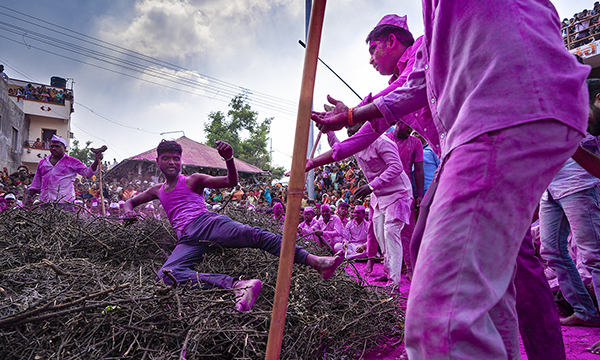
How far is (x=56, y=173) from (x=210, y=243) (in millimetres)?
4242

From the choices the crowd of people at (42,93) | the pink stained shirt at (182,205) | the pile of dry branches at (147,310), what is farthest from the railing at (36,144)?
the pink stained shirt at (182,205)

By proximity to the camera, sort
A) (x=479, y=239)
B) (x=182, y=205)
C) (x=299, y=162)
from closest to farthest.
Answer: (x=479, y=239), (x=299, y=162), (x=182, y=205)

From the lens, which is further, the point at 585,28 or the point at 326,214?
the point at 585,28

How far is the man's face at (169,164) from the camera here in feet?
11.8

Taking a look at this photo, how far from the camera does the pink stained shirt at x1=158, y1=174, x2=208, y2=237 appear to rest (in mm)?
3330

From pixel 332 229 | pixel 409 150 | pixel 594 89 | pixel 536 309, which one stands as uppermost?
pixel 594 89

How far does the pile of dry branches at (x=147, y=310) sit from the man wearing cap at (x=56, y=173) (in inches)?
78.3

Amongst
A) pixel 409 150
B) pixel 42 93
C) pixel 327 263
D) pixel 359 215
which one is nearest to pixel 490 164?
pixel 327 263

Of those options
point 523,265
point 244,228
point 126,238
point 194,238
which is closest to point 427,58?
point 523,265

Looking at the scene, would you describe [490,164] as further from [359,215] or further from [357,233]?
[357,233]

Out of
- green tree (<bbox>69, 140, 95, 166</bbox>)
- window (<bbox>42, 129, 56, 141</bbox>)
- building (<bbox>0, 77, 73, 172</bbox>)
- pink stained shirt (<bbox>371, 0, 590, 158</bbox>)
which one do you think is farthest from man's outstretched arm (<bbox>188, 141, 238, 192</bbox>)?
green tree (<bbox>69, 140, 95, 166</bbox>)

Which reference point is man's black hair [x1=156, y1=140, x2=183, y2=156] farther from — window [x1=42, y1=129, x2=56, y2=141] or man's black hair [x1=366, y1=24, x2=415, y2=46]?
window [x1=42, y1=129, x2=56, y2=141]

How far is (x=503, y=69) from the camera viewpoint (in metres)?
0.91

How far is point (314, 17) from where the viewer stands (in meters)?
1.36
